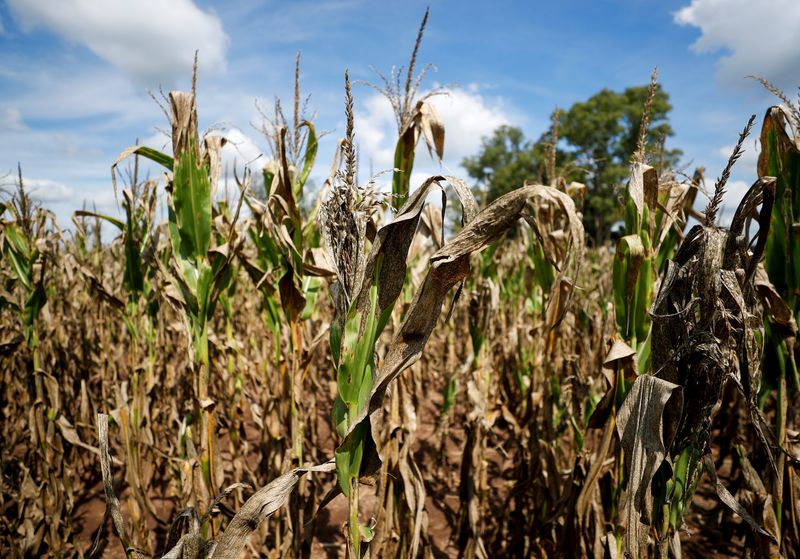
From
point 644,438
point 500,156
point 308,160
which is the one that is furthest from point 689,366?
point 500,156

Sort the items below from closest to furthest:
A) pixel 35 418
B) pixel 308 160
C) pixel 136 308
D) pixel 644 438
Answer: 1. pixel 644 438
2. pixel 308 160
3. pixel 35 418
4. pixel 136 308

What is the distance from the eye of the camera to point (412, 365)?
196 centimetres

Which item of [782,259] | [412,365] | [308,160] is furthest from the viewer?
[308,160]

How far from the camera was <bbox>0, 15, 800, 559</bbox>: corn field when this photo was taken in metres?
1.37

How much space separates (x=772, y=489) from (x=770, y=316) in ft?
2.68

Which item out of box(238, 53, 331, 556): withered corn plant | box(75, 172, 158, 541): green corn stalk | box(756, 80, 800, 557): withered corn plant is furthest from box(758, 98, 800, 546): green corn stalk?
box(75, 172, 158, 541): green corn stalk

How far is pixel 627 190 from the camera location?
1.98m

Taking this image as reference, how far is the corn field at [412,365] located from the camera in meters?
1.37

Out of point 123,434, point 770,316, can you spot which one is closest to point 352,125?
point 770,316

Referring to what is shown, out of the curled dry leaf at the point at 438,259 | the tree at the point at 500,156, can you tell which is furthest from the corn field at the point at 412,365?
the tree at the point at 500,156

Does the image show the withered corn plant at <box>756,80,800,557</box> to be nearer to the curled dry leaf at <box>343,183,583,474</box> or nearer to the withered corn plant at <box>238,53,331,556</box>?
the curled dry leaf at <box>343,183,583,474</box>

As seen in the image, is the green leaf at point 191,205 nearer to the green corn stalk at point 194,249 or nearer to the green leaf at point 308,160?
the green corn stalk at point 194,249

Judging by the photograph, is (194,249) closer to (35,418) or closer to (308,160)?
(308,160)

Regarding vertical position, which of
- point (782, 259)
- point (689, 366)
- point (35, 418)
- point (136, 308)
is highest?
point (782, 259)
